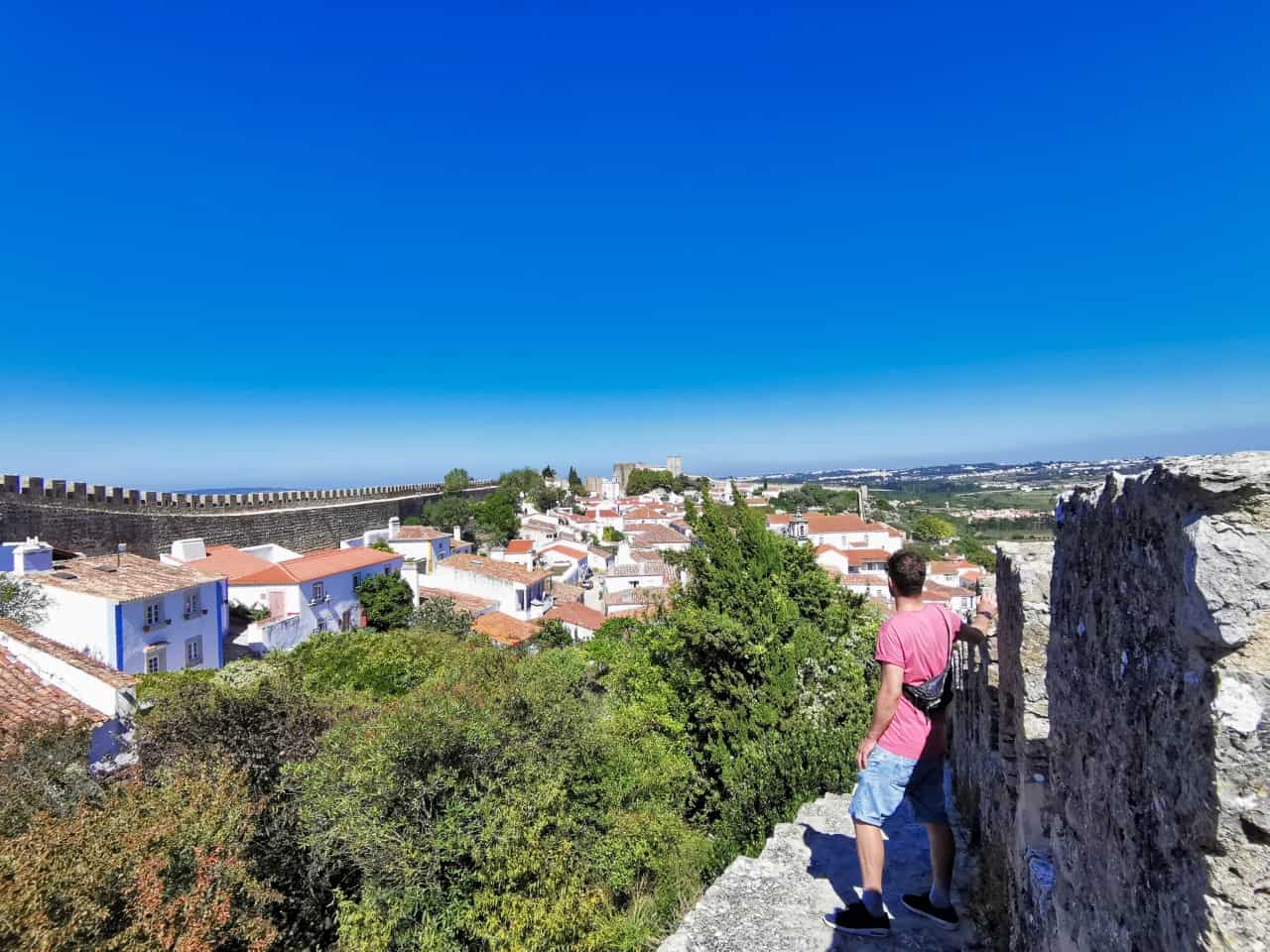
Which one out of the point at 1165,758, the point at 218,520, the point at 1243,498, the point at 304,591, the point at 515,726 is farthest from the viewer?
the point at 218,520

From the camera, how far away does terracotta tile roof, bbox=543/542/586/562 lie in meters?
44.3

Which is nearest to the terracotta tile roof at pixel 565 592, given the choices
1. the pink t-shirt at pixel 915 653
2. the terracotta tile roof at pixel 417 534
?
the terracotta tile roof at pixel 417 534

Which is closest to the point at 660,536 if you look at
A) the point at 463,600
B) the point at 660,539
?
the point at 660,539

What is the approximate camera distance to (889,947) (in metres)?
3.83

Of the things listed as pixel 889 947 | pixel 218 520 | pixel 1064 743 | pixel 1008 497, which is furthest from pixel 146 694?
pixel 1008 497

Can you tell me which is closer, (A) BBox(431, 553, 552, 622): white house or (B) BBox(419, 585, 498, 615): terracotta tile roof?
(B) BBox(419, 585, 498, 615): terracotta tile roof

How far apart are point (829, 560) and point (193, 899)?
46.1 meters

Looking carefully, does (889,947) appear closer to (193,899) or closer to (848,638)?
(193,899)

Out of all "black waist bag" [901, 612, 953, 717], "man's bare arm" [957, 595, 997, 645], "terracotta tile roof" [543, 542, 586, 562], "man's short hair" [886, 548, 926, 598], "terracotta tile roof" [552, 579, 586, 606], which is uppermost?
"man's short hair" [886, 548, 926, 598]

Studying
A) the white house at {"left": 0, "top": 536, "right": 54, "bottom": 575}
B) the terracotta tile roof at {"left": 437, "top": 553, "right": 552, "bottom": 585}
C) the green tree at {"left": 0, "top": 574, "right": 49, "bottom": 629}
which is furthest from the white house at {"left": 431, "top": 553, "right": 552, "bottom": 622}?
the green tree at {"left": 0, "top": 574, "right": 49, "bottom": 629}

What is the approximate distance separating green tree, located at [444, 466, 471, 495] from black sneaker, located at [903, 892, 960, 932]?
231 ft

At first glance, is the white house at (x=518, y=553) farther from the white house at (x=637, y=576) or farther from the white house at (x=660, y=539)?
the white house at (x=660, y=539)

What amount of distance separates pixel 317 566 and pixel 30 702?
17.4 m

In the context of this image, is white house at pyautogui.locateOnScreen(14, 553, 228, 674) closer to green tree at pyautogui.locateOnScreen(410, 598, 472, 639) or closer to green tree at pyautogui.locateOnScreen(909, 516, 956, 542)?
green tree at pyautogui.locateOnScreen(410, 598, 472, 639)
